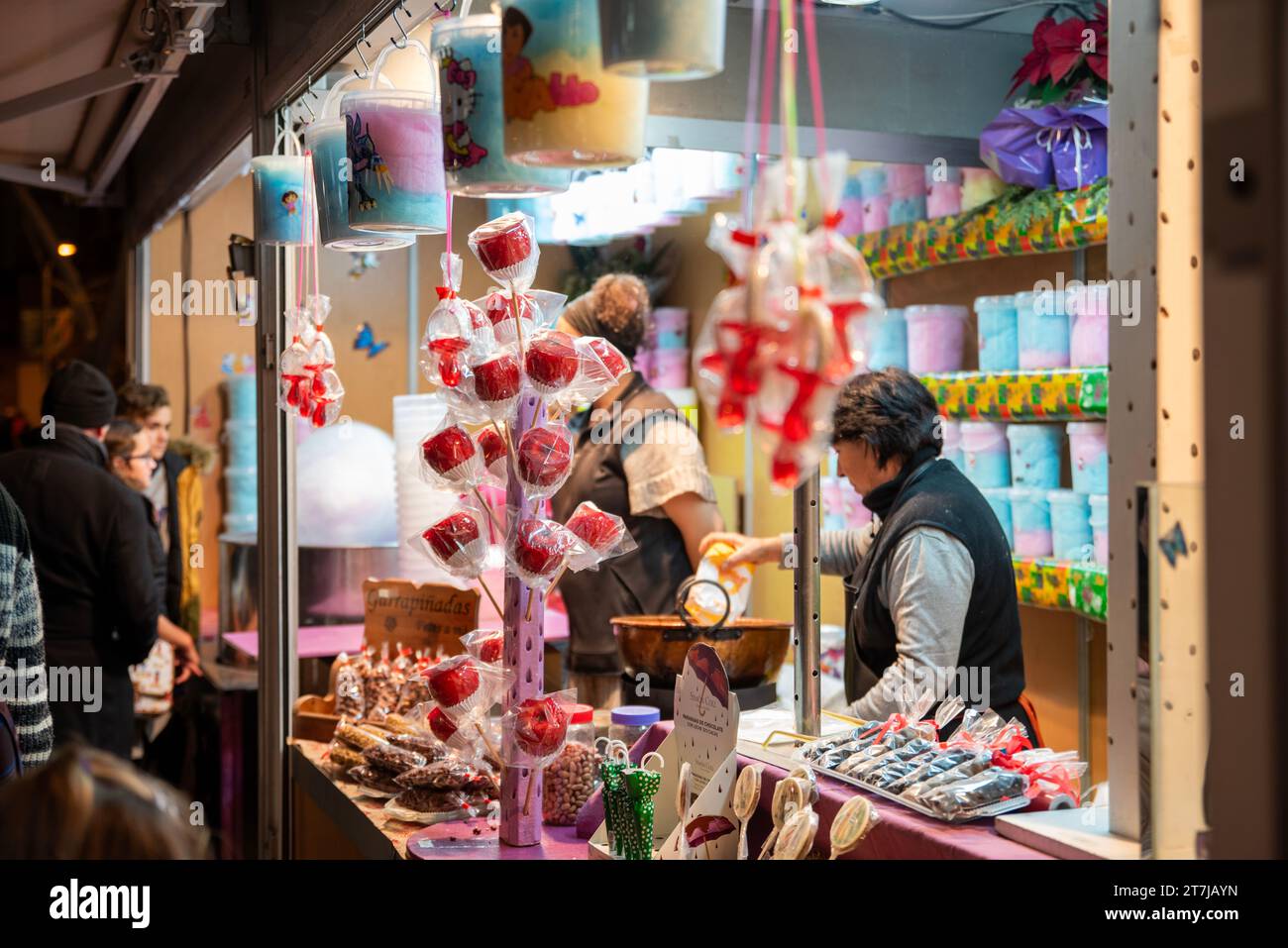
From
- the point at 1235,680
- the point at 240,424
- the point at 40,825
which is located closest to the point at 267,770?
the point at 40,825

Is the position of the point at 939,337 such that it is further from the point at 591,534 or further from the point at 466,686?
the point at 466,686

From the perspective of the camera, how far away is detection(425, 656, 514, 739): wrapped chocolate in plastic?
83.2 inches

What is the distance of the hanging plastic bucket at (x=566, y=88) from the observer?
49.9 inches

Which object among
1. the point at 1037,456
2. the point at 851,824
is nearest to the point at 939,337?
the point at 1037,456

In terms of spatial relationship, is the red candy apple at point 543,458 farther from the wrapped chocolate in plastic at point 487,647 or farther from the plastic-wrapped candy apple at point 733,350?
the plastic-wrapped candy apple at point 733,350

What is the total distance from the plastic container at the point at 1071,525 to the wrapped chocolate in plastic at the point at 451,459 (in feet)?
7.08

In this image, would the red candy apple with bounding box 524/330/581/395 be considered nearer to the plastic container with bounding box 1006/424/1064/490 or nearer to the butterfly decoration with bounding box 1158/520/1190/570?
the butterfly decoration with bounding box 1158/520/1190/570

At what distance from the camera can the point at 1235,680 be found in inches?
50.0

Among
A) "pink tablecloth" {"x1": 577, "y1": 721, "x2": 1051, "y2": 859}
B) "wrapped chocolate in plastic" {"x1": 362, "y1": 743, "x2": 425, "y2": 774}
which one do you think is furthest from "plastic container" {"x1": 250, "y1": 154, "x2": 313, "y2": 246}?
"pink tablecloth" {"x1": 577, "y1": 721, "x2": 1051, "y2": 859}

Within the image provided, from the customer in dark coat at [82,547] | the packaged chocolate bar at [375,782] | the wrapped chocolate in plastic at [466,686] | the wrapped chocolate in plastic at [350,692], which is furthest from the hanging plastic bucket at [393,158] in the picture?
the customer in dark coat at [82,547]

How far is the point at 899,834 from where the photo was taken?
5.66 feet

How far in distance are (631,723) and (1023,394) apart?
1.90m
